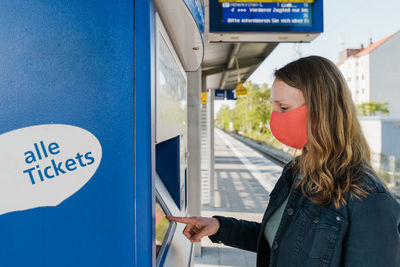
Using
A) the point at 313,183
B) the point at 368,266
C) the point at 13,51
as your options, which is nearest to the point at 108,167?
the point at 13,51

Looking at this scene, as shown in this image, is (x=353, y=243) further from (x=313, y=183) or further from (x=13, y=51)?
(x=13, y=51)

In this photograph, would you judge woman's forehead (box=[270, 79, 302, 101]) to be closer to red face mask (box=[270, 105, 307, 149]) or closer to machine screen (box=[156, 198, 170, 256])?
red face mask (box=[270, 105, 307, 149])

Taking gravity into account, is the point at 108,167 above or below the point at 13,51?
below

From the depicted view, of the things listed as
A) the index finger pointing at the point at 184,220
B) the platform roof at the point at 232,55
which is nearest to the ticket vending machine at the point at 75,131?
the index finger pointing at the point at 184,220

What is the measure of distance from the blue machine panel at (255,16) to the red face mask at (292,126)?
84.2 inches

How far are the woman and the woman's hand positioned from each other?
10.6 inches

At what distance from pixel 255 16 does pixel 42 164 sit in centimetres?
285

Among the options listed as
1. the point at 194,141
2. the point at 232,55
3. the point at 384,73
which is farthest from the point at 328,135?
the point at 384,73

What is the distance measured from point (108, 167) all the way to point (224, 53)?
22.6 ft

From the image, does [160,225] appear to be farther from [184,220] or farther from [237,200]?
[237,200]

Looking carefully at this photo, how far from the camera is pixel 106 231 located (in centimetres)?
98

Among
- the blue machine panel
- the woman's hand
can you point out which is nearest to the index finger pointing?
the woman's hand

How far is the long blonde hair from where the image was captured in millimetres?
1197

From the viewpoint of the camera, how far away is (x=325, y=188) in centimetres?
119
